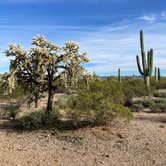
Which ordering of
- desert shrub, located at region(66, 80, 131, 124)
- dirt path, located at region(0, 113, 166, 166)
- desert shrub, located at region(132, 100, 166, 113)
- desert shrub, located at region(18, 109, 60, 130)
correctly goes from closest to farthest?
dirt path, located at region(0, 113, 166, 166)
desert shrub, located at region(66, 80, 131, 124)
desert shrub, located at region(18, 109, 60, 130)
desert shrub, located at region(132, 100, 166, 113)

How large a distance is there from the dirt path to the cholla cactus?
2.27 metres

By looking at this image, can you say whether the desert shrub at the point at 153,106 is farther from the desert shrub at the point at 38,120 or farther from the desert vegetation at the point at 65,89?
the desert shrub at the point at 38,120

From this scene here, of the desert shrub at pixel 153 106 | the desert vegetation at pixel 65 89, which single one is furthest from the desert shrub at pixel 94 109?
the desert shrub at pixel 153 106

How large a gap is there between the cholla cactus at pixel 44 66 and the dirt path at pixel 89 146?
2.27m

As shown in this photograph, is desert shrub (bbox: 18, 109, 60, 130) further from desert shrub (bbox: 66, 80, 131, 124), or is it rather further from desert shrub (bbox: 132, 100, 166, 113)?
desert shrub (bbox: 132, 100, 166, 113)

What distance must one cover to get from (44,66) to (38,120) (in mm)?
2385

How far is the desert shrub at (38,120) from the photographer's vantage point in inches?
559

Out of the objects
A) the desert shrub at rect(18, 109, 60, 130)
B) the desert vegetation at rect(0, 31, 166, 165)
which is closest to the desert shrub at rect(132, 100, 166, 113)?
the desert vegetation at rect(0, 31, 166, 165)

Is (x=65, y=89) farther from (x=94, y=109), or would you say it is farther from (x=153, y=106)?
(x=153, y=106)

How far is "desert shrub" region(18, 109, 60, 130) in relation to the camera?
14.2 metres

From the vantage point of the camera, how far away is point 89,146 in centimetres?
1164

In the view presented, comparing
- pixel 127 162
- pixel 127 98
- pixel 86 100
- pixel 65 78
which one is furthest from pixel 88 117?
pixel 127 98

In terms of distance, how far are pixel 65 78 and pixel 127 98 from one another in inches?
347

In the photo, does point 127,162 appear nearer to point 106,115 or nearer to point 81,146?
point 81,146
